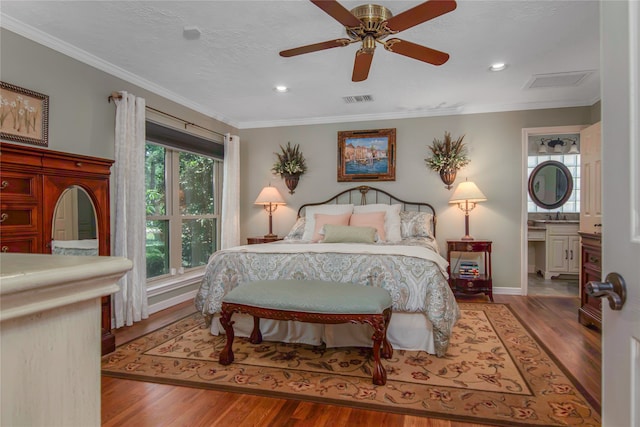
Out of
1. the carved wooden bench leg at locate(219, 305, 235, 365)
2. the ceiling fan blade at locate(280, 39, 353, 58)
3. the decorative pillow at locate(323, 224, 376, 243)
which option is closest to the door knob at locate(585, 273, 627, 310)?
the ceiling fan blade at locate(280, 39, 353, 58)

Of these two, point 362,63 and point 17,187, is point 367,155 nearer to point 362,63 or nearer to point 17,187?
point 362,63

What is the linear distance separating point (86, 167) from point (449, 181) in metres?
4.08

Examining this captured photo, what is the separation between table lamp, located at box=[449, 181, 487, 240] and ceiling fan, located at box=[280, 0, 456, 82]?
2250 mm

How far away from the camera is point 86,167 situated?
2.74 m

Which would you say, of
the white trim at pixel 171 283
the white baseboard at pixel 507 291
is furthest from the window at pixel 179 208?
the white baseboard at pixel 507 291

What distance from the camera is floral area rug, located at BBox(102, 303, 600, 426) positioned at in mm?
2002

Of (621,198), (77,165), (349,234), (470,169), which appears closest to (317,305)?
(349,234)

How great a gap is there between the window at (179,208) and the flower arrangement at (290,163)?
885mm

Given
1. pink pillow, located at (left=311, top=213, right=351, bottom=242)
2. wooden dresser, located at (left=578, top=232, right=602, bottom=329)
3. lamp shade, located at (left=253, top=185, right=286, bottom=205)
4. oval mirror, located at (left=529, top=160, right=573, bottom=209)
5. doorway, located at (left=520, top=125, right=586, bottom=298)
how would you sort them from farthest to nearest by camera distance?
oval mirror, located at (left=529, top=160, right=573, bottom=209) → doorway, located at (left=520, top=125, right=586, bottom=298) → lamp shade, located at (left=253, top=185, right=286, bottom=205) → pink pillow, located at (left=311, top=213, right=351, bottom=242) → wooden dresser, located at (left=578, top=232, right=602, bottom=329)

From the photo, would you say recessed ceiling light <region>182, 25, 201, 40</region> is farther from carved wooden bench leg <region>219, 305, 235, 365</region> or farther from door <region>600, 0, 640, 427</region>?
door <region>600, 0, 640, 427</region>

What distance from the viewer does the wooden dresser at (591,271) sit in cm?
315

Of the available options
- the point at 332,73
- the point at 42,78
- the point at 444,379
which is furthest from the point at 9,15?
the point at 444,379

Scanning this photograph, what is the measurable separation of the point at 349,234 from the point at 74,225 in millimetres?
2478

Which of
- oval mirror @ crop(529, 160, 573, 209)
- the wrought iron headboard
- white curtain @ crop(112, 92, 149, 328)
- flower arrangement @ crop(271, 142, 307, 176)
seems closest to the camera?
white curtain @ crop(112, 92, 149, 328)
